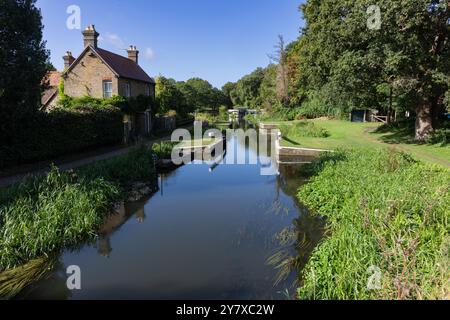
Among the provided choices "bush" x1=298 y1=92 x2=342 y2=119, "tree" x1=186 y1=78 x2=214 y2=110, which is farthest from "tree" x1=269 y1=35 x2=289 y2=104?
"tree" x1=186 y1=78 x2=214 y2=110

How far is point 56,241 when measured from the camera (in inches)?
284

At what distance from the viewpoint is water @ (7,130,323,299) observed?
18.8 ft

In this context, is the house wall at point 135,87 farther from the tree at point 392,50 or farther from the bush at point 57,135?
the tree at point 392,50

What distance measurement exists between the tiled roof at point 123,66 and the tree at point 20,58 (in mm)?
12959

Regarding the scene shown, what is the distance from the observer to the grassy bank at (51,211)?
6.67 metres

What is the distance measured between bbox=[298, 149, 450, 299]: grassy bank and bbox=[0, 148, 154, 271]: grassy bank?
5.09 m

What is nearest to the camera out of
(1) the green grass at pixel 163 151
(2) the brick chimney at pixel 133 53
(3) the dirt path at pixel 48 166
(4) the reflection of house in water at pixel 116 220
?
(4) the reflection of house in water at pixel 116 220

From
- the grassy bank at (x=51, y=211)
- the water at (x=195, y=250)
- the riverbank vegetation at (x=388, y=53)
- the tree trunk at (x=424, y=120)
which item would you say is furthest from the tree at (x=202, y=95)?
the grassy bank at (x=51, y=211)

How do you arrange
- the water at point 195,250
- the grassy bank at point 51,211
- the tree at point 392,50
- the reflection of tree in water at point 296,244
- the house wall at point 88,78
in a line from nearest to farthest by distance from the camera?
the water at point 195,250, the reflection of tree in water at point 296,244, the grassy bank at point 51,211, the tree at point 392,50, the house wall at point 88,78

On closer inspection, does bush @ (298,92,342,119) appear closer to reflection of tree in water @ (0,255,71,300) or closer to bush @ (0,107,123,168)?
bush @ (0,107,123,168)

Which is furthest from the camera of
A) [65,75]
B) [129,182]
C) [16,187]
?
[65,75]

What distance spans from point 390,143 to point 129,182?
53.3 feet
